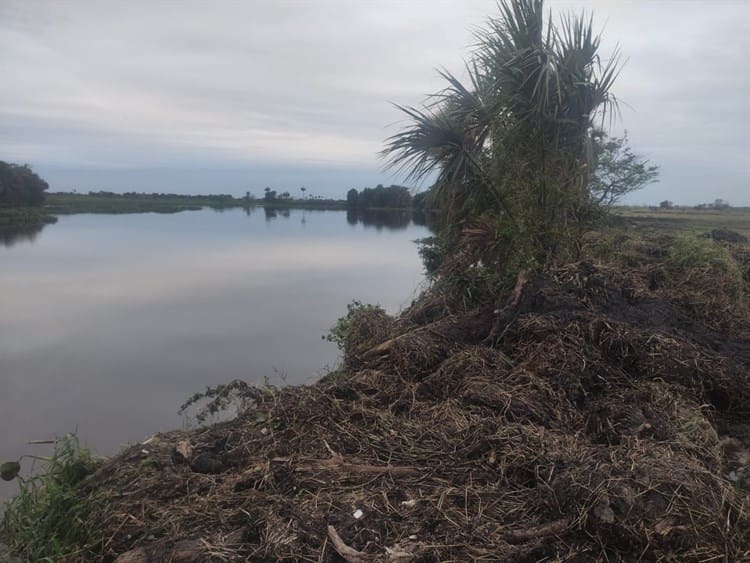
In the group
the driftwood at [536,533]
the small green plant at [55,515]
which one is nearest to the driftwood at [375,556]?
the driftwood at [536,533]

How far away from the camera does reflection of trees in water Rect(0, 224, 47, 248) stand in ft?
96.9

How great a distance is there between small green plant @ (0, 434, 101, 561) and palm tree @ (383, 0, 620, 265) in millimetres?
4244

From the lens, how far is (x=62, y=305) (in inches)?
523

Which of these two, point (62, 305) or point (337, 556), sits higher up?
point (337, 556)

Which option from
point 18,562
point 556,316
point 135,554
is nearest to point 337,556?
point 135,554

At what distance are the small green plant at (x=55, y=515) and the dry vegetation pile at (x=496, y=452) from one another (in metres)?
0.10

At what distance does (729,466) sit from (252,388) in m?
3.05

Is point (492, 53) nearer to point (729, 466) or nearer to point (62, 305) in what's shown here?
point (729, 466)

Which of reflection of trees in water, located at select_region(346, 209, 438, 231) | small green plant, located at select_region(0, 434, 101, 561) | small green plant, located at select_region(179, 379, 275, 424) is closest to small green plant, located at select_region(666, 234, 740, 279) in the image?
small green plant, located at select_region(179, 379, 275, 424)

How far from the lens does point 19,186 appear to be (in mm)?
45438

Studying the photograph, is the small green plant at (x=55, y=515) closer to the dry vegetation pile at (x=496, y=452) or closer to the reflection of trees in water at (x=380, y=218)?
the dry vegetation pile at (x=496, y=452)

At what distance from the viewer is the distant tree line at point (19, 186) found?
1725 inches

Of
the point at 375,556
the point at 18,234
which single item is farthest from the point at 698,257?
the point at 18,234

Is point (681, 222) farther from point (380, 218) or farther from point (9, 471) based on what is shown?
point (380, 218)
